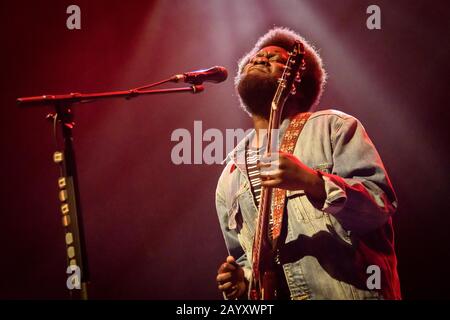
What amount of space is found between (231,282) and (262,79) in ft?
3.63

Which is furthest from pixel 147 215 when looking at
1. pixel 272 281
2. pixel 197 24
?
pixel 272 281

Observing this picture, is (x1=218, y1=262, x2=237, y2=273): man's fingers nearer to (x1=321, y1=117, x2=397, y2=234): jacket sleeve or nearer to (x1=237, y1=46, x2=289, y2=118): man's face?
(x1=321, y1=117, x2=397, y2=234): jacket sleeve

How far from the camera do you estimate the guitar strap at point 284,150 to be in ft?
7.32

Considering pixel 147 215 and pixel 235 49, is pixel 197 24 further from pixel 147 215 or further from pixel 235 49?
pixel 147 215

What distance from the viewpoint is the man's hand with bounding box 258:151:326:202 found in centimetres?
178

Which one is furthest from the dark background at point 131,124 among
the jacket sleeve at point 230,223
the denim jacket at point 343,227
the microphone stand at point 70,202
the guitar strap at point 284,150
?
the microphone stand at point 70,202

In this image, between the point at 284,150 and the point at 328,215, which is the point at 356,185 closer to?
the point at 328,215

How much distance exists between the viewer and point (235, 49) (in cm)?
380

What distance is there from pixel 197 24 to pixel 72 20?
101 centimetres

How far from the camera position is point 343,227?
2.11 m

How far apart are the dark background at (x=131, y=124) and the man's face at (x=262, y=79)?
1.03m

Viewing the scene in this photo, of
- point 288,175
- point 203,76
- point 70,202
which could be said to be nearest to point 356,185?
point 288,175

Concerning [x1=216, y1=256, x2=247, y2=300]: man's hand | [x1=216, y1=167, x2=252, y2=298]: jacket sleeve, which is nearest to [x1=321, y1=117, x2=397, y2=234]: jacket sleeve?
[x1=216, y1=256, x2=247, y2=300]: man's hand

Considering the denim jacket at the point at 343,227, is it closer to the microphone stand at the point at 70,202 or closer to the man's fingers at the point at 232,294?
the man's fingers at the point at 232,294
